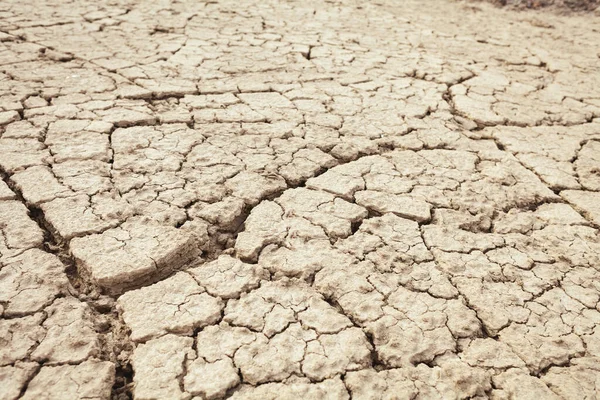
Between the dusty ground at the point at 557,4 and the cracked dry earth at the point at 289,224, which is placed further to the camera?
the dusty ground at the point at 557,4

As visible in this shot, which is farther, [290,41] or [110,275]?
[290,41]

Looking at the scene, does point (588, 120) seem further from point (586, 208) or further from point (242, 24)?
point (242, 24)

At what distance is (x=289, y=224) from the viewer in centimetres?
194

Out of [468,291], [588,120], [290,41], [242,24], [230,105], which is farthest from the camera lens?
[242,24]

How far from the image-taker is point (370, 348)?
150 cm

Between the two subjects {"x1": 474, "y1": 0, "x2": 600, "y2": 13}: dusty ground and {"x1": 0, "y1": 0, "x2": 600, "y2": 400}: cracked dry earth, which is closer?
{"x1": 0, "y1": 0, "x2": 600, "y2": 400}: cracked dry earth

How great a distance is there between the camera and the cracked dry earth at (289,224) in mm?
1435

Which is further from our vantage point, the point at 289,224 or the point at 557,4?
the point at 557,4

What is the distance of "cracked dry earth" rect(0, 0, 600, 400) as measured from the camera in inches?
56.5

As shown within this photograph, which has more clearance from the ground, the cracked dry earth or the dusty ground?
the dusty ground

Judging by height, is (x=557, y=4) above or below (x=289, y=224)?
above

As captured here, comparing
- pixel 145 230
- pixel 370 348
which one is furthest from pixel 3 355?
pixel 370 348

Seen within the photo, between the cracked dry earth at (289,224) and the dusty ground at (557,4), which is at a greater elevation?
the dusty ground at (557,4)

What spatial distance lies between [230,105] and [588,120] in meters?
2.25
